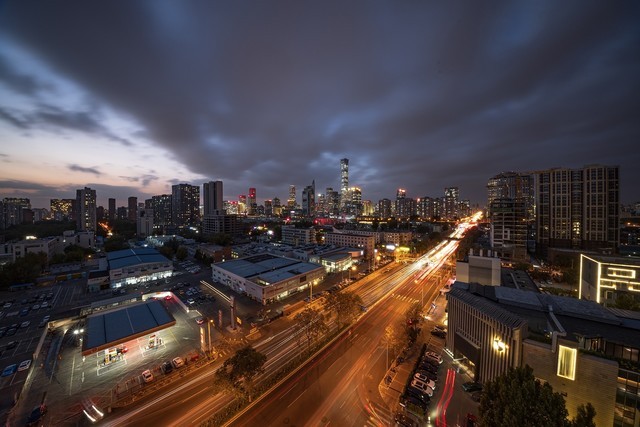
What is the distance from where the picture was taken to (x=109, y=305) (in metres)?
30.4

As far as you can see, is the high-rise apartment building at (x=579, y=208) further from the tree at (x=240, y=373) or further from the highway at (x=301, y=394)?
the tree at (x=240, y=373)

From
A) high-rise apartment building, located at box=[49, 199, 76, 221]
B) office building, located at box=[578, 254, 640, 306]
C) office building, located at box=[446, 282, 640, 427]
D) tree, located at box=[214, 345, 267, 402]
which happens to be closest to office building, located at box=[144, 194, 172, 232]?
high-rise apartment building, located at box=[49, 199, 76, 221]

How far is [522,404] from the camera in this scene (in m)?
11.2

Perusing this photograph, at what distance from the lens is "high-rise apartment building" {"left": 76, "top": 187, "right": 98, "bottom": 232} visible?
3883 inches

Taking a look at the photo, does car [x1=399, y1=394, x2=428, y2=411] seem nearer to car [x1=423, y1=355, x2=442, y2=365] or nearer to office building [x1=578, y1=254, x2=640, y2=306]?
car [x1=423, y1=355, x2=442, y2=365]

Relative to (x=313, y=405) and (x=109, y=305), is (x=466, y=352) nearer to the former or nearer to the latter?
(x=313, y=405)

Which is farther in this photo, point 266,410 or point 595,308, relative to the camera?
point 595,308

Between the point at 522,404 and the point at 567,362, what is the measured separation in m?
6.74

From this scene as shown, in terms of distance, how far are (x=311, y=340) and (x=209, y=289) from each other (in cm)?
2508

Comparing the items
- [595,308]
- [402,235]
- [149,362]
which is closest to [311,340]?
[149,362]

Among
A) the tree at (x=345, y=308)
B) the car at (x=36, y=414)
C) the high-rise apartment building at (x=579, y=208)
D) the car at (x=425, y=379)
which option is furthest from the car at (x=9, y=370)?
the high-rise apartment building at (x=579, y=208)

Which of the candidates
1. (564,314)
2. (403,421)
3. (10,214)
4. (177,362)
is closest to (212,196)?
(10,214)

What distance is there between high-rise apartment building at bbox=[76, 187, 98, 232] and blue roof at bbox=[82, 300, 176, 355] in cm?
10846

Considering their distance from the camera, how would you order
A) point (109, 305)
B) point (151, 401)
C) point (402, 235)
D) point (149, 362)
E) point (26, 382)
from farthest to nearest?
point (402, 235) → point (109, 305) → point (149, 362) → point (26, 382) → point (151, 401)
